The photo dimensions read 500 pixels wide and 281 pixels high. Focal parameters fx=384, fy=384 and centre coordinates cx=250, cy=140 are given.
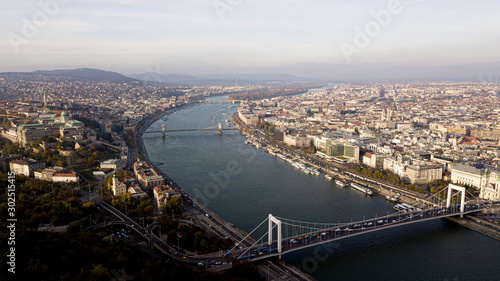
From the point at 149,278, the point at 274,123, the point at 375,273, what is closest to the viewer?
the point at 149,278

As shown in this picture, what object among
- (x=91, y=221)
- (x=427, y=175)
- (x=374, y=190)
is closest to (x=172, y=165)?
(x=91, y=221)

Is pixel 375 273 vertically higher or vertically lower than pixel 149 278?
lower

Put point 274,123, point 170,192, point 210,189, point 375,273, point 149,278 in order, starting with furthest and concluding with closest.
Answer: point 274,123 → point 210,189 → point 170,192 → point 375,273 → point 149,278

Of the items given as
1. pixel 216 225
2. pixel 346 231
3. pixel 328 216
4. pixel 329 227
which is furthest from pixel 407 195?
pixel 216 225

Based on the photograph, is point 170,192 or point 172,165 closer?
point 170,192

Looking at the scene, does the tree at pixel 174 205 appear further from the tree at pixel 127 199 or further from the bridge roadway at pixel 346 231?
the bridge roadway at pixel 346 231

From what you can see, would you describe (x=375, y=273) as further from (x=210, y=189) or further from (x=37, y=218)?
(x=37, y=218)

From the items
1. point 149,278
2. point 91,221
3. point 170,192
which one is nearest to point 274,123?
point 170,192

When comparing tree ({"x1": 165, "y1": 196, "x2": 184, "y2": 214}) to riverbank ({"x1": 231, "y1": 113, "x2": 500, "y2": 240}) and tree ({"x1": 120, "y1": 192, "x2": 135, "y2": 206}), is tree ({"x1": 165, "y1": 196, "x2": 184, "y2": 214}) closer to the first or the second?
tree ({"x1": 120, "y1": 192, "x2": 135, "y2": 206})
